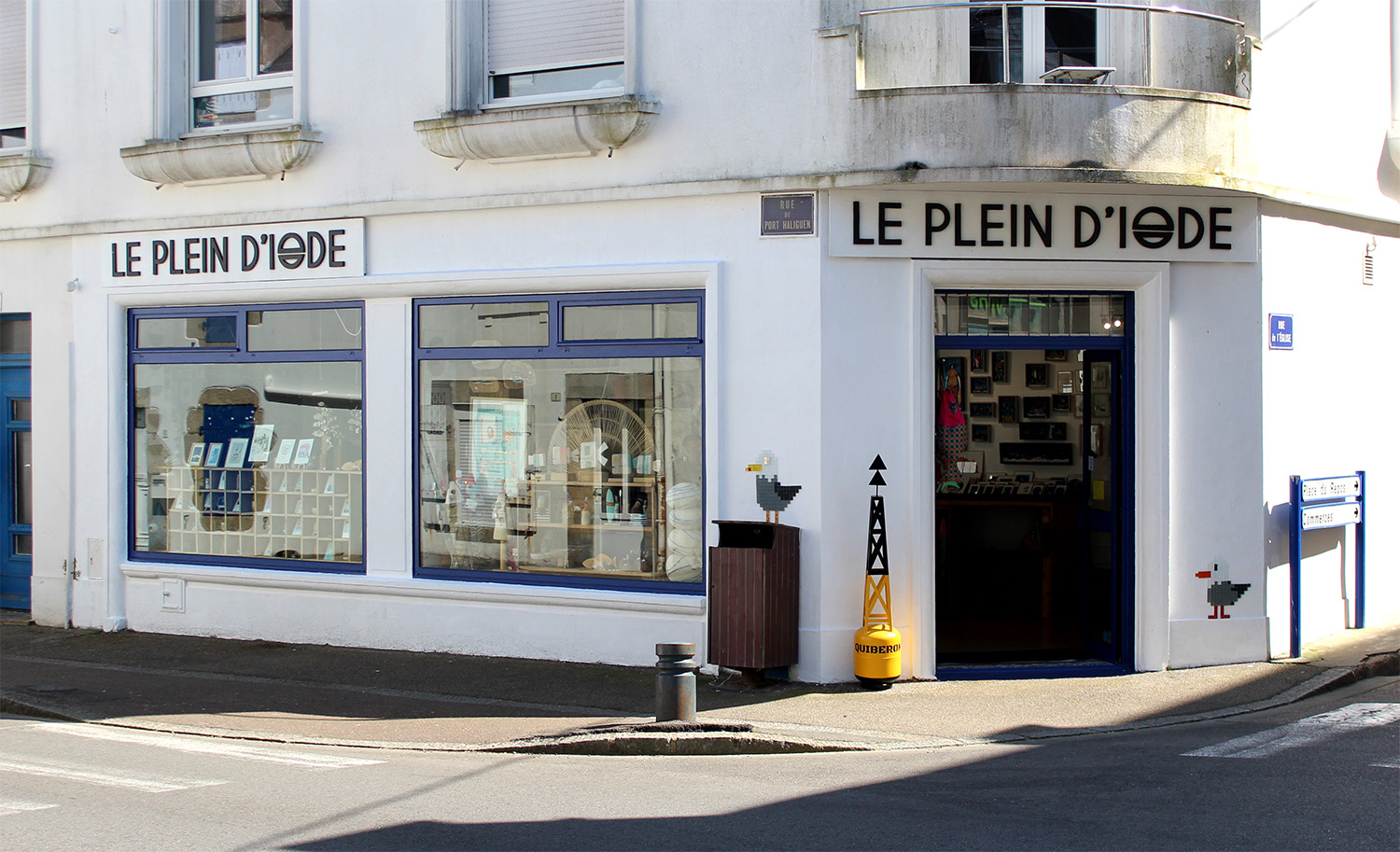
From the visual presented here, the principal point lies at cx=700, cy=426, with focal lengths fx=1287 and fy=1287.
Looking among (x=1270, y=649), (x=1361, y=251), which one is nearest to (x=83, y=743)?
(x=1270, y=649)

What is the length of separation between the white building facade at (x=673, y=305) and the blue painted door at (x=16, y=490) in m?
0.53

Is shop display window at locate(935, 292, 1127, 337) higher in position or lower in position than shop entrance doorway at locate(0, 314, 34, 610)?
higher

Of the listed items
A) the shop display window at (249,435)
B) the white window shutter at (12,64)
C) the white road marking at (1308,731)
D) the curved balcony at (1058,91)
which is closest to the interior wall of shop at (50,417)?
the shop display window at (249,435)

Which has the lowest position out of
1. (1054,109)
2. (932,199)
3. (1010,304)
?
(1010,304)

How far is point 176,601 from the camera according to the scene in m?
11.8

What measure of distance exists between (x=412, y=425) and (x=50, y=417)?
4.06 m

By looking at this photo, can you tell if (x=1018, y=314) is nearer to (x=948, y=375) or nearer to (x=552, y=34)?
(x=948, y=375)

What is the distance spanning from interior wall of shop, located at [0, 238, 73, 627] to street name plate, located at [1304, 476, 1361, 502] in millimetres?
10758

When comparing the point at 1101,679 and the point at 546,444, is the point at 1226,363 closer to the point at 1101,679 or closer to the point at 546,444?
the point at 1101,679

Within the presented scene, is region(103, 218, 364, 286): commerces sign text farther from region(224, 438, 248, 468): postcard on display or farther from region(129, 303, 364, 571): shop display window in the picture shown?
region(224, 438, 248, 468): postcard on display

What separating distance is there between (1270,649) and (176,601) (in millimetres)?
9346

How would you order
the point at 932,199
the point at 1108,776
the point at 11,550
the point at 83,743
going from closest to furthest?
the point at 1108,776 → the point at 83,743 → the point at 932,199 → the point at 11,550

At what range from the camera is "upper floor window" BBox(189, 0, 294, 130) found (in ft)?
38.0

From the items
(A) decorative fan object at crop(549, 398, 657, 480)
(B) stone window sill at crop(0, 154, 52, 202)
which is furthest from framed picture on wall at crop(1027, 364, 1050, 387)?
(B) stone window sill at crop(0, 154, 52, 202)
